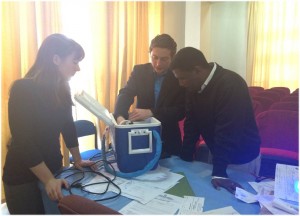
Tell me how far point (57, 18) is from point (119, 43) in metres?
1.01

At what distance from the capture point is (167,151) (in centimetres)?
153

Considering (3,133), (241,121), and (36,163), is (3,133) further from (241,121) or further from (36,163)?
(241,121)

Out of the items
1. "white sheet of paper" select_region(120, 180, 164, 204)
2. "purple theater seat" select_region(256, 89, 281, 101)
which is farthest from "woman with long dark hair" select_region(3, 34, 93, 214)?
"purple theater seat" select_region(256, 89, 281, 101)

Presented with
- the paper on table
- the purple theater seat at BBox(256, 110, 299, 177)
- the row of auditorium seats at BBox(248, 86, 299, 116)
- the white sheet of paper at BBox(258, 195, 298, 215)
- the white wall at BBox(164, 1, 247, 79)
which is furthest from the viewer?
the white wall at BBox(164, 1, 247, 79)

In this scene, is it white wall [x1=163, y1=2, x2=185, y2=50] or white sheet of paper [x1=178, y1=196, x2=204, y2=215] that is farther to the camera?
white wall [x1=163, y1=2, x2=185, y2=50]

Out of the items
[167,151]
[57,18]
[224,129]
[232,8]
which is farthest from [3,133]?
[232,8]

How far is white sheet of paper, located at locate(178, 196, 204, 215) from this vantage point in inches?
35.5

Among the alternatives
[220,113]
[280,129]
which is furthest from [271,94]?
[220,113]

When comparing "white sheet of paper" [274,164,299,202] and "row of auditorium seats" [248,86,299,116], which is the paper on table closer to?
"white sheet of paper" [274,164,299,202]

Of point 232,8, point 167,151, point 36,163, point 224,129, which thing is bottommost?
point 167,151

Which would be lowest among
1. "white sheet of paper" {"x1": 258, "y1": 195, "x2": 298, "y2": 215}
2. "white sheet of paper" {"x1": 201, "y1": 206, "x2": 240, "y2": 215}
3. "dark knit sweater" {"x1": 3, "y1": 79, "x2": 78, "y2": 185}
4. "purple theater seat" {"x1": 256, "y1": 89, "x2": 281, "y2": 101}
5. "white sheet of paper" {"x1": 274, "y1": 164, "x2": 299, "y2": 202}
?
"purple theater seat" {"x1": 256, "y1": 89, "x2": 281, "y2": 101}

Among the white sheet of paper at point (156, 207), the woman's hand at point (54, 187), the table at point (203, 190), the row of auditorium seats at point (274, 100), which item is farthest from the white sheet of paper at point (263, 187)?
the row of auditorium seats at point (274, 100)

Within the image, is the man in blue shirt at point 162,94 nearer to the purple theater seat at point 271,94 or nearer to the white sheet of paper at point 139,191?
the white sheet of paper at point 139,191

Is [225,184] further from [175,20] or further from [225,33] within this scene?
[225,33]
